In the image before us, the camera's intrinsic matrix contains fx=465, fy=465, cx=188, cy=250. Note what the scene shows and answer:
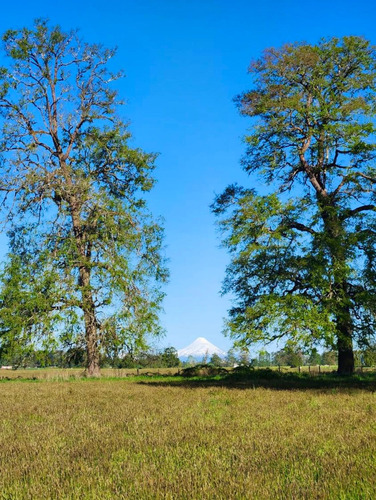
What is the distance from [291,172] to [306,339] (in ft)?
36.2

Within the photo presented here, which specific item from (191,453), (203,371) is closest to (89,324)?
(203,371)

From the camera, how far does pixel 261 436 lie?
645cm

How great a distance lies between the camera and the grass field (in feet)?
13.6

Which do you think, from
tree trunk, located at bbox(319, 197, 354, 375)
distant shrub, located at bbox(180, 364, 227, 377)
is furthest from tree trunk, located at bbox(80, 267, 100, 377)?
tree trunk, located at bbox(319, 197, 354, 375)

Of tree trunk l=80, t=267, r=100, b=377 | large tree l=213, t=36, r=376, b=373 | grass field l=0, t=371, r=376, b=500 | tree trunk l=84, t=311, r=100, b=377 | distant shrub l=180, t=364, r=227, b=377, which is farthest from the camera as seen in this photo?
distant shrub l=180, t=364, r=227, b=377

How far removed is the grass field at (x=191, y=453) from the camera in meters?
4.14

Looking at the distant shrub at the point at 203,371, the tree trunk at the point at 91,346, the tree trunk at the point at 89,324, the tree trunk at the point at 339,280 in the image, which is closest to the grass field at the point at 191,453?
the tree trunk at the point at 339,280

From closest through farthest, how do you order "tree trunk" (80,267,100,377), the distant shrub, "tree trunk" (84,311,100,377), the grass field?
1. the grass field
2. "tree trunk" (80,267,100,377)
3. "tree trunk" (84,311,100,377)
4. the distant shrub

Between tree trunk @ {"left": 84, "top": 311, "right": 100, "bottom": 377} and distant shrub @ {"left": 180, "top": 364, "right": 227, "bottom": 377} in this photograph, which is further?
distant shrub @ {"left": 180, "top": 364, "right": 227, "bottom": 377}

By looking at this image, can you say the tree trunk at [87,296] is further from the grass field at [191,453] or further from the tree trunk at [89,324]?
the grass field at [191,453]

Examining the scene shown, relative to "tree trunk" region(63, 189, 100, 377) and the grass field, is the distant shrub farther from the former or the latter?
the grass field

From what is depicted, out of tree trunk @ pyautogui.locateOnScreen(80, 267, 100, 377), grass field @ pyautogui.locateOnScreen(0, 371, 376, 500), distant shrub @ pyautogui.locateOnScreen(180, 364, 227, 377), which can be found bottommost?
distant shrub @ pyautogui.locateOnScreen(180, 364, 227, 377)

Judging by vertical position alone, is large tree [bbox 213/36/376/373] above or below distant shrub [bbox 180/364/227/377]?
above

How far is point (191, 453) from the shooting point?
5504 mm
